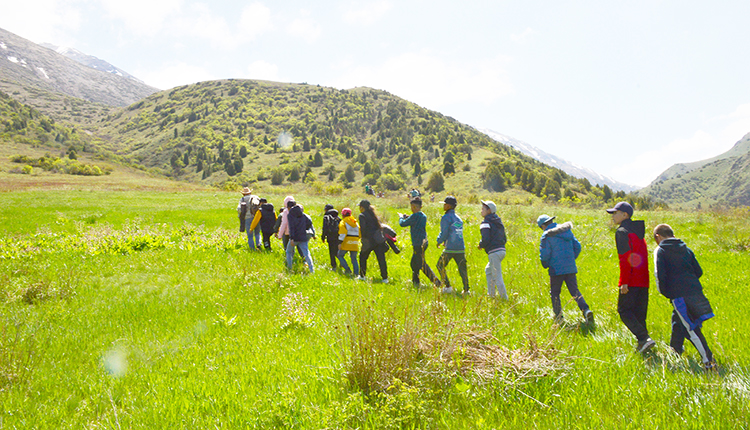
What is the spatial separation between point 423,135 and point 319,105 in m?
75.1

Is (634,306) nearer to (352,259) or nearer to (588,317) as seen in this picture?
(588,317)

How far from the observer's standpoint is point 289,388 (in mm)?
3709

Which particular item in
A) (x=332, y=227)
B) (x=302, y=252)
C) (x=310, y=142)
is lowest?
(x=302, y=252)

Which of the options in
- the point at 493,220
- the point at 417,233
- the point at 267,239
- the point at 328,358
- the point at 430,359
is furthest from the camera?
the point at 267,239

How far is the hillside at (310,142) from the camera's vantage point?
74625 mm

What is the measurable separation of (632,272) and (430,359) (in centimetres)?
360

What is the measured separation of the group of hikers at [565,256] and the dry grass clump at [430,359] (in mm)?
927

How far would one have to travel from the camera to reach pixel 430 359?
3.58 m

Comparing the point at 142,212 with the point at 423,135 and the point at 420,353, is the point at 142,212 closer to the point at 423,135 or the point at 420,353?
the point at 420,353

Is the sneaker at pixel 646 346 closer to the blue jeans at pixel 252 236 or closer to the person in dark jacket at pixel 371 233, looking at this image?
the person in dark jacket at pixel 371 233

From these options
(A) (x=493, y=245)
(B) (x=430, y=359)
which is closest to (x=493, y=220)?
(A) (x=493, y=245)

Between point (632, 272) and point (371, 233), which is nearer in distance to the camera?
point (632, 272)

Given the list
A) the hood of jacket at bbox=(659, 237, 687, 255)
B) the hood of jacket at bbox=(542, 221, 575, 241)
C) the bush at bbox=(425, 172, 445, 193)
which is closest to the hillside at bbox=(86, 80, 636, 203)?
the bush at bbox=(425, 172, 445, 193)

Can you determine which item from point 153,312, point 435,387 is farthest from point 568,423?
point 153,312
